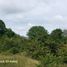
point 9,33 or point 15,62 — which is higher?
point 9,33

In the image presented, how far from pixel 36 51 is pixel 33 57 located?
1265 millimetres

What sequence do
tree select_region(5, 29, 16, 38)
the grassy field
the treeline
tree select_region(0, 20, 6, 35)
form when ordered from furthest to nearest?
1. tree select_region(0, 20, 6, 35)
2. tree select_region(5, 29, 16, 38)
3. the treeline
4. the grassy field

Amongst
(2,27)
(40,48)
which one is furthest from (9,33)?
(40,48)

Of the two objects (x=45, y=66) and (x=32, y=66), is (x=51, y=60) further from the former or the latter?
(x=32, y=66)

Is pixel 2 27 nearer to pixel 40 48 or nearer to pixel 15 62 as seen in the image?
pixel 40 48

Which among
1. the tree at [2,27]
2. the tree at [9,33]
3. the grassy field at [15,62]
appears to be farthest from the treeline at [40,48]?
the tree at [2,27]

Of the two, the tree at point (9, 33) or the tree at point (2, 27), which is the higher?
the tree at point (2, 27)

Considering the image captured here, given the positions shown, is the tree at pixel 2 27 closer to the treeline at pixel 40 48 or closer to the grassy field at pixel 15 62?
the treeline at pixel 40 48

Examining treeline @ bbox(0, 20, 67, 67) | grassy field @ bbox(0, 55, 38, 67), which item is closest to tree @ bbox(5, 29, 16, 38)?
treeline @ bbox(0, 20, 67, 67)

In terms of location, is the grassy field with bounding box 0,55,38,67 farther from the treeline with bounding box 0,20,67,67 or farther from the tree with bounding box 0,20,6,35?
the tree with bounding box 0,20,6,35

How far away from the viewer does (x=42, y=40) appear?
53.4 m

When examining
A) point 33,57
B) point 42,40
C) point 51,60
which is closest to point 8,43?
point 42,40

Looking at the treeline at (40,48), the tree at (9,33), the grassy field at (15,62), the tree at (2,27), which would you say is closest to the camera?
the grassy field at (15,62)

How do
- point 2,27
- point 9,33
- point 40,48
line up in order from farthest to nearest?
point 2,27 → point 9,33 → point 40,48
